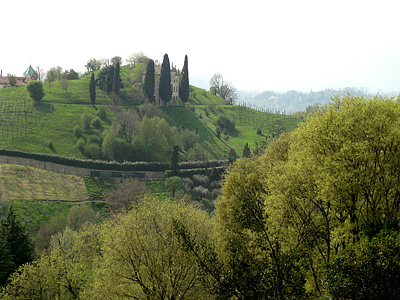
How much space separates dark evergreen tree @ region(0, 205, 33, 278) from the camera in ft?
128

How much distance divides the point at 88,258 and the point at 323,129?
26489 mm

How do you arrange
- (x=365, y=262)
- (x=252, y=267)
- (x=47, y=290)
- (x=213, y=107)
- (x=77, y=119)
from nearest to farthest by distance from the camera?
(x=365, y=262), (x=252, y=267), (x=47, y=290), (x=77, y=119), (x=213, y=107)

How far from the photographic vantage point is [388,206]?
2248 cm

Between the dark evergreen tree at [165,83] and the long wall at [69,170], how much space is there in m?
37.3

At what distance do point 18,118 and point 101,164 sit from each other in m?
27.1

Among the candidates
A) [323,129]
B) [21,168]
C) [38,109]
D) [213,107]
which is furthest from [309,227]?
[213,107]

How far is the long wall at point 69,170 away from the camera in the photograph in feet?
237

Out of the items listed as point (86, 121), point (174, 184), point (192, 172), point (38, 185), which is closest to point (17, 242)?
point (38, 185)

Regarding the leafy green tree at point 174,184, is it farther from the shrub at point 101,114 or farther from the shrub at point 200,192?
the shrub at point 101,114

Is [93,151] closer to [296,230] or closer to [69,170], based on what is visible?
[69,170]

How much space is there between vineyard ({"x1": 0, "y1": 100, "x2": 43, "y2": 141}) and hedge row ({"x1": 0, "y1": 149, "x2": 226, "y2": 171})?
9028mm

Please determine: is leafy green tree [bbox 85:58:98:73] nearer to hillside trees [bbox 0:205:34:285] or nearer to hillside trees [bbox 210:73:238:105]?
hillside trees [bbox 210:73:238:105]

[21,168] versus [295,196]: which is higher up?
[295,196]

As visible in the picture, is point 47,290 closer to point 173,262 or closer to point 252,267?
point 173,262
